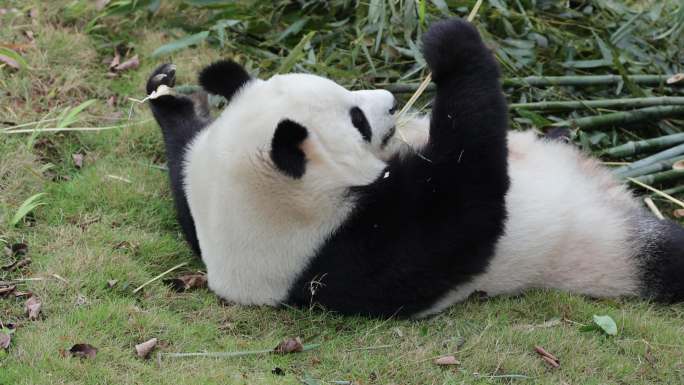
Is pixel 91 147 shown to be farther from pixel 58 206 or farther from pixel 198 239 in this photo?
pixel 198 239

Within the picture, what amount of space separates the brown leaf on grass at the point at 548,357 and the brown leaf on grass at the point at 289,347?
1.09 meters

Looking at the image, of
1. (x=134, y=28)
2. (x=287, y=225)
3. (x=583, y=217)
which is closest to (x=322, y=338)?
(x=287, y=225)

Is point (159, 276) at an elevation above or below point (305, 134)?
below

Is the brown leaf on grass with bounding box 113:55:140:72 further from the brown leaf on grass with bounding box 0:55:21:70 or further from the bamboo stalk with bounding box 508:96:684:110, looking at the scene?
the bamboo stalk with bounding box 508:96:684:110

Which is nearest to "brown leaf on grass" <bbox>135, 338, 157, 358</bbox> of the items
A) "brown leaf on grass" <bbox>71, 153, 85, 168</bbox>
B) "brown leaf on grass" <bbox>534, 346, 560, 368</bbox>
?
"brown leaf on grass" <bbox>534, 346, 560, 368</bbox>

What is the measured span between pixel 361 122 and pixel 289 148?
49cm

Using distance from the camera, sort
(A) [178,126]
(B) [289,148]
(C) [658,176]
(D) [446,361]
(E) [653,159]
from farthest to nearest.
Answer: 1. (E) [653,159]
2. (C) [658,176]
3. (A) [178,126]
4. (D) [446,361]
5. (B) [289,148]

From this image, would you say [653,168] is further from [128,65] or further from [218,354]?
[128,65]

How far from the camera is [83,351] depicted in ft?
12.4

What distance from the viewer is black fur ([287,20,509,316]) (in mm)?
3926

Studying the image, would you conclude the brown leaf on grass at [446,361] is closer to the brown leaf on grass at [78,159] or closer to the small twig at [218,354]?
the small twig at [218,354]

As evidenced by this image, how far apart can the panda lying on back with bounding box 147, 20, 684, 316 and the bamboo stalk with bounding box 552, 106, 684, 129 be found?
131cm

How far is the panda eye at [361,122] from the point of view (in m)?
4.06

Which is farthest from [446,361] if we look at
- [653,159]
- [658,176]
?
[653,159]
